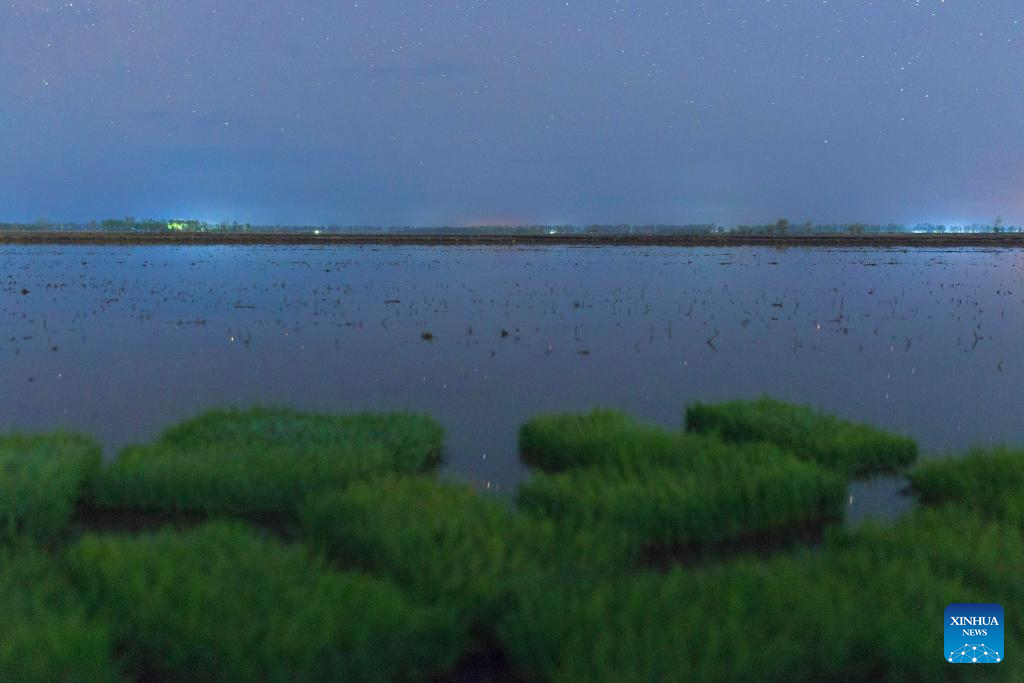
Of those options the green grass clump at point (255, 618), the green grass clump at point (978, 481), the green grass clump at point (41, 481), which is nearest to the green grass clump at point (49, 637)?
the green grass clump at point (255, 618)

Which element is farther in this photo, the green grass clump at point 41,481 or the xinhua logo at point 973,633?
the green grass clump at point 41,481

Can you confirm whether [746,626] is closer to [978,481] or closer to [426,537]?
[426,537]

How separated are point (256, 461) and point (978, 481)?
727 cm

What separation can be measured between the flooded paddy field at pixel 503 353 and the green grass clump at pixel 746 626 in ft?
9.46

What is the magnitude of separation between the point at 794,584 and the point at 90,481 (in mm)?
6689

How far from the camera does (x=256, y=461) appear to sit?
7.89 meters

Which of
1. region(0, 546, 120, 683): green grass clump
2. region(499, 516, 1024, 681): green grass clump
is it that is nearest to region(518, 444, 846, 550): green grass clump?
region(499, 516, 1024, 681): green grass clump

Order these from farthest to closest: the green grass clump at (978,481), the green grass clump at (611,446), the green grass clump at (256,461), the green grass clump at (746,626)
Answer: the green grass clump at (611,446) → the green grass clump at (256,461) → the green grass clump at (978,481) → the green grass clump at (746,626)

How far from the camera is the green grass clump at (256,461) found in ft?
24.2

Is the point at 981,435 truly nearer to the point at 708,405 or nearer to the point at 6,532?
the point at 708,405

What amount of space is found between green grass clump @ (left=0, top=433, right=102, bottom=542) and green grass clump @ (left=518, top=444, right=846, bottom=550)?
14.0 ft

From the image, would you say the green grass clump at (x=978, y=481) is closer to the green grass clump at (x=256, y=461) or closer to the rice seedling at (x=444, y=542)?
the rice seedling at (x=444, y=542)

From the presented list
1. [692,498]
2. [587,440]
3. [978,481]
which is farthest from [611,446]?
[978,481]

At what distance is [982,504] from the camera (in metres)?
7.11
